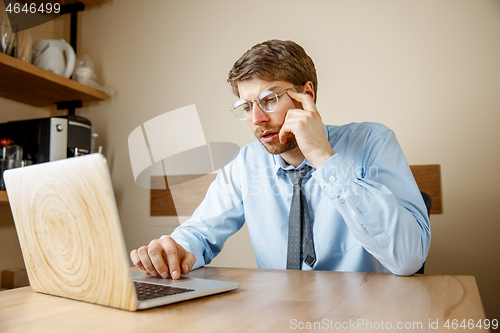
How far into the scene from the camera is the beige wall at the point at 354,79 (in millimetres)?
1653

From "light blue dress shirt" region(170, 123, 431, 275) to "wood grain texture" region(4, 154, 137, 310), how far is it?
448mm

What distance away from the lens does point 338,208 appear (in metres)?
0.87

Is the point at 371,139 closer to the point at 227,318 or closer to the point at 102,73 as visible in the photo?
the point at 227,318

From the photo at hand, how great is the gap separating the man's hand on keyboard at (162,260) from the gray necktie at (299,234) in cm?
34

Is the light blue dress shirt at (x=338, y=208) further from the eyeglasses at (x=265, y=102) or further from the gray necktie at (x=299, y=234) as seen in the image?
the eyeglasses at (x=265, y=102)

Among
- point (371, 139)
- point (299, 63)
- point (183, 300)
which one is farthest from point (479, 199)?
point (183, 300)

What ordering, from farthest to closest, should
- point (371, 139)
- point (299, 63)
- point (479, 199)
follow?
1. point (479, 199)
2. point (299, 63)
3. point (371, 139)

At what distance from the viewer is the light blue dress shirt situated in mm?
844

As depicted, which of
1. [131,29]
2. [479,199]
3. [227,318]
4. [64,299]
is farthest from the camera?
[131,29]

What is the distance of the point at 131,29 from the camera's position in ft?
7.72

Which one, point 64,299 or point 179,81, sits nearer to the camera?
point 64,299

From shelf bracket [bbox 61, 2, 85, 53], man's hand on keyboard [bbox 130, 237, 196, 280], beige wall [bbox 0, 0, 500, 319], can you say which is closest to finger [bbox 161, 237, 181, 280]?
man's hand on keyboard [bbox 130, 237, 196, 280]

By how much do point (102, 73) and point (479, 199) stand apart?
7.36ft

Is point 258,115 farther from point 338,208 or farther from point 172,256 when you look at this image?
point 172,256
